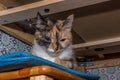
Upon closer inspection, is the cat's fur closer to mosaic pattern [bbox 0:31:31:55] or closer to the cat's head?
the cat's head

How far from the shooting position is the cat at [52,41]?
978 millimetres

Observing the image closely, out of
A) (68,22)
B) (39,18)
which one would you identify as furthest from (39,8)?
(68,22)

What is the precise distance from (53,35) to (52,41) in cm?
4

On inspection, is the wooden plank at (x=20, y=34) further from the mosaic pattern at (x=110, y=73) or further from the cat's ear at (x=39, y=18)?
the mosaic pattern at (x=110, y=73)

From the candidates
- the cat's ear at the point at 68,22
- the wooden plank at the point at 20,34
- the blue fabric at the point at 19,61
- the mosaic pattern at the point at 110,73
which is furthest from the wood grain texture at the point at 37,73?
the mosaic pattern at the point at 110,73

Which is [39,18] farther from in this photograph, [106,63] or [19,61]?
[106,63]

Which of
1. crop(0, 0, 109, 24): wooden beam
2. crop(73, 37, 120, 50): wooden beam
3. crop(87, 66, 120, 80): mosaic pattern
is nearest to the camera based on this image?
crop(0, 0, 109, 24): wooden beam

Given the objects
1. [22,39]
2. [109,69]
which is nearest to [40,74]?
[22,39]

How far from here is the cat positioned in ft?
3.21

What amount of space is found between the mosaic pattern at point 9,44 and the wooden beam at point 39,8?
8cm

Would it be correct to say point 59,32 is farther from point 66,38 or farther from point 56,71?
point 56,71

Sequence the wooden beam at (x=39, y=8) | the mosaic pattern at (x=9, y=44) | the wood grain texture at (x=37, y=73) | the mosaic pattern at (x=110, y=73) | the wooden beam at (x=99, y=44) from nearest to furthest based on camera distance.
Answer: the wood grain texture at (x=37, y=73) → the wooden beam at (x=39, y=8) → the mosaic pattern at (x=9, y=44) → the wooden beam at (x=99, y=44) → the mosaic pattern at (x=110, y=73)

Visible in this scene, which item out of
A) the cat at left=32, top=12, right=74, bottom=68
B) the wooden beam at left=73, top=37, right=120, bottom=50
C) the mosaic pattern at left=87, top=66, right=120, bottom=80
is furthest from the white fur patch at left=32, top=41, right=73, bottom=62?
the mosaic pattern at left=87, top=66, right=120, bottom=80

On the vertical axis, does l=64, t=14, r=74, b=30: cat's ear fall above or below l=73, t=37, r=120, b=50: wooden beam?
above
